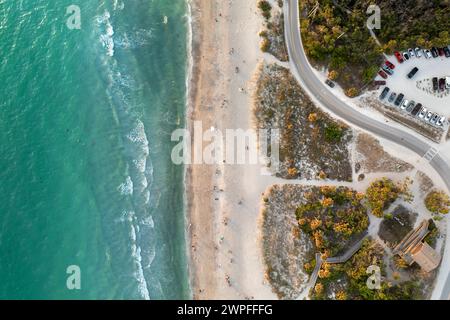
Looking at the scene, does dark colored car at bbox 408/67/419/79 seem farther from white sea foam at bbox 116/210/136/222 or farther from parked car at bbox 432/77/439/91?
white sea foam at bbox 116/210/136/222

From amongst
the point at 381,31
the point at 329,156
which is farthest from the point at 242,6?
the point at 329,156

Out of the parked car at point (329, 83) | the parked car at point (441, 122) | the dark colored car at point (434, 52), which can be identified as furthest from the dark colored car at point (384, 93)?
the dark colored car at point (434, 52)

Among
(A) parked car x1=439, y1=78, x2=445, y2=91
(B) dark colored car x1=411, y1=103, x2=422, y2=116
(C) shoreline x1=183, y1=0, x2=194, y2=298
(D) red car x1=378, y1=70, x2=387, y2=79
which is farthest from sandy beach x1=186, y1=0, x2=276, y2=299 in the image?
(A) parked car x1=439, y1=78, x2=445, y2=91

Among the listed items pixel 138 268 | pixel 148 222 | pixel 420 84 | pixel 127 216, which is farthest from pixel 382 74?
pixel 138 268

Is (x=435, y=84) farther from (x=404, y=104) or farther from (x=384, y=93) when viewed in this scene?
(x=384, y=93)

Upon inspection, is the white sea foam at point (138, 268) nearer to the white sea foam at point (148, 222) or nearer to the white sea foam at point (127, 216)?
the white sea foam at point (127, 216)

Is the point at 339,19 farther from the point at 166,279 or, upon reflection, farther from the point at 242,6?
the point at 166,279
